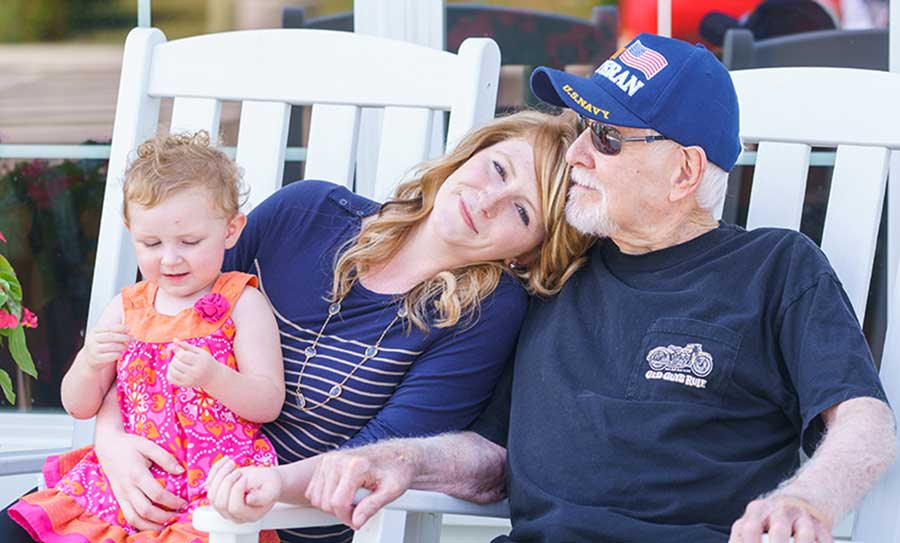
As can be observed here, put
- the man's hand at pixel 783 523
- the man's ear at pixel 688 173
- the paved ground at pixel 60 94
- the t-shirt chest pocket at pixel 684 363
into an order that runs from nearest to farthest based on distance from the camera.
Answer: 1. the man's hand at pixel 783 523
2. the t-shirt chest pocket at pixel 684 363
3. the man's ear at pixel 688 173
4. the paved ground at pixel 60 94

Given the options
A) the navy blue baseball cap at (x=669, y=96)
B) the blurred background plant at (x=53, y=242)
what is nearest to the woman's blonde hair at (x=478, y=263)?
the navy blue baseball cap at (x=669, y=96)

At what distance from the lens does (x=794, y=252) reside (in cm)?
200

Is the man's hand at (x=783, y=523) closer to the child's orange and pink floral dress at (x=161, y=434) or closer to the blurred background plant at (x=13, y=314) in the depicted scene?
the child's orange and pink floral dress at (x=161, y=434)

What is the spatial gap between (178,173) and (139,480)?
486 mm

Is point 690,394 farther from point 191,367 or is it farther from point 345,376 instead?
point 191,367

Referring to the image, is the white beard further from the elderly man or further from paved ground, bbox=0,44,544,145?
paved ground, bbox=0,44,544,145

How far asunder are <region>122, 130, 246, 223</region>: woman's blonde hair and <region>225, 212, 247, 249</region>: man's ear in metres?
0.02

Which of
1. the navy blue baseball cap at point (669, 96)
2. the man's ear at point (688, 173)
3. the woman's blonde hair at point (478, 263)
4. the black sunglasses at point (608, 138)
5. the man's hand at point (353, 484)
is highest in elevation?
the navy blue baseball cap at point (669, 96)

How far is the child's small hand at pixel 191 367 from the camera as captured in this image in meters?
1.93

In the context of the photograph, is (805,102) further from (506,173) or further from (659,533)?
(659,533)

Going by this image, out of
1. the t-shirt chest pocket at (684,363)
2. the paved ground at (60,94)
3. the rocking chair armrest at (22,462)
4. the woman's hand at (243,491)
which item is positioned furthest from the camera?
the paved ground at (60,94)

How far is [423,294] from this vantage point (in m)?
2.21

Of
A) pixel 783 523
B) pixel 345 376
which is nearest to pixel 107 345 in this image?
pixel 345 376

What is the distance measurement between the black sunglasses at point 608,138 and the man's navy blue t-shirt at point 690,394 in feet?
0.61
